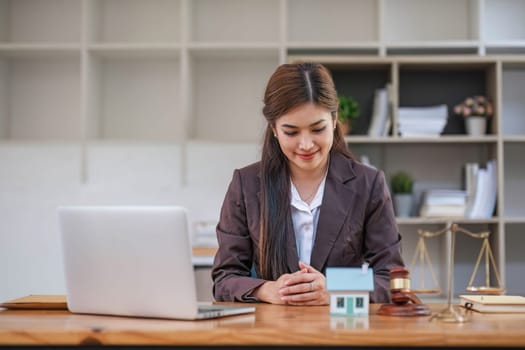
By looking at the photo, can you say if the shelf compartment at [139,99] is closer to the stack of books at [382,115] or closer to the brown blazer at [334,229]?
the stack of books at [382,115]

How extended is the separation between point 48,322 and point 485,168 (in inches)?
124

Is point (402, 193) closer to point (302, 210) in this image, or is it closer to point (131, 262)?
point (302, 210)

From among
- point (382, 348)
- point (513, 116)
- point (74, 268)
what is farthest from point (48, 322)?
point (513, 116)

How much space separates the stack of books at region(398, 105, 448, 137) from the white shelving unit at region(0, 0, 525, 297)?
0.22 feet

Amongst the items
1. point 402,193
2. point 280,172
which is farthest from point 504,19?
→ point 280,172

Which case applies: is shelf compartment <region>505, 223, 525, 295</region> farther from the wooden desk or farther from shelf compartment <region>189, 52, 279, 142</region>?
the wooden desk

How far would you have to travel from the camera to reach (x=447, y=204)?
13.1 ft

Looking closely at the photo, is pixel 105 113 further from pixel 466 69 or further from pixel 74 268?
pixel 74 268

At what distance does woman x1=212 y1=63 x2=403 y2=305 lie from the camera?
7.02 ft

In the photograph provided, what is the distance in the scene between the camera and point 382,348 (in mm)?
1327

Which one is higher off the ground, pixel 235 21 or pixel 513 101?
pixel 235 21

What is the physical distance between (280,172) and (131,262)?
0.82 metres

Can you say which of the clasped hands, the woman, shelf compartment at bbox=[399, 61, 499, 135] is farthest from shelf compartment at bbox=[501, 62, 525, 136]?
the clasped hands

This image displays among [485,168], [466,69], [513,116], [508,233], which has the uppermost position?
[466,69]
